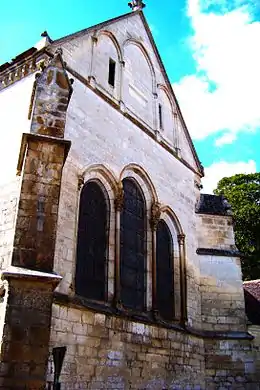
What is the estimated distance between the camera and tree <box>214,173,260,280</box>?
2375 cm

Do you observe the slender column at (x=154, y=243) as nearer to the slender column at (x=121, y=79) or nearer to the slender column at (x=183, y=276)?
the slender column at (x=183, y=276)

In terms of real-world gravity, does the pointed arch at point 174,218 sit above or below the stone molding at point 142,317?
above

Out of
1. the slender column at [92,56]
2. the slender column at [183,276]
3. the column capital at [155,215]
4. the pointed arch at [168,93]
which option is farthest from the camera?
the pointed arch at [168,93]

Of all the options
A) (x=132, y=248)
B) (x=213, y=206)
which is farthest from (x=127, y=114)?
(x=213, y=206)

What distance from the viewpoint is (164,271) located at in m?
11.2

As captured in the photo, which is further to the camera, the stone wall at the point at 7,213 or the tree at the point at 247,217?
the tree at the point at 247,217

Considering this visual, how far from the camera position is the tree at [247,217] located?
2375 cm

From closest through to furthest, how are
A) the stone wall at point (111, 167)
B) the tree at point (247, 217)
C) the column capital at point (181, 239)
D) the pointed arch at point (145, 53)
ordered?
the stone wall at point (111, 167) → the column capital at point (181, 239) → the pointed arch at point (145, 53) → the tree at point (247, 217)

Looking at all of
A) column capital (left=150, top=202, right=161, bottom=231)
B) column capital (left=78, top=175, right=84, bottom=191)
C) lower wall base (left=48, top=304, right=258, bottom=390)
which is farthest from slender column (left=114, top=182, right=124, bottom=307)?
column capital (left=150, top=202, right=161, bottom=231)

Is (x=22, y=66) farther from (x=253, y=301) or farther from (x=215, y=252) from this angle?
(x=253, y=301)

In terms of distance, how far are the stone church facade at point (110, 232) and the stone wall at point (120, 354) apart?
29 mm

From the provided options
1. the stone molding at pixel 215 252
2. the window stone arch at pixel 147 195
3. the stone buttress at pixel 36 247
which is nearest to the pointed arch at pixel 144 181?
the window stone arch at pixel 147 195

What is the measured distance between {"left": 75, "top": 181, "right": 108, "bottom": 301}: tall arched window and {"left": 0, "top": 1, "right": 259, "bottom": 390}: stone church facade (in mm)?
31

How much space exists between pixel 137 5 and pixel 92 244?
8.56m
